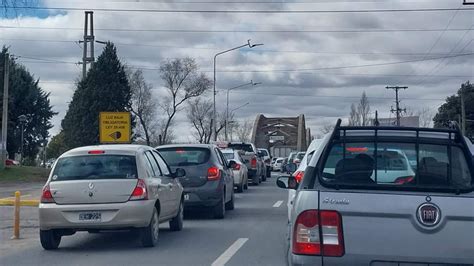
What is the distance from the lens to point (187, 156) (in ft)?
57.2

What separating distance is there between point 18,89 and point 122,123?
129ft

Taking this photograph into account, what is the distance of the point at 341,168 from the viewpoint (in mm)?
6484

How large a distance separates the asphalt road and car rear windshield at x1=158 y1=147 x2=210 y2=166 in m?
1.30

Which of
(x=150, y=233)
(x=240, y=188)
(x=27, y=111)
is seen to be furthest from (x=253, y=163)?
(x=27, y=111)

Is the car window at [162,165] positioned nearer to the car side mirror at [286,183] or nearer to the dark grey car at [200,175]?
the dark grey car at [200,175]

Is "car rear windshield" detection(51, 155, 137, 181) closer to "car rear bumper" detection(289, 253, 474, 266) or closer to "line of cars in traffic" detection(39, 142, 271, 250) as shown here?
"line of cars in traffic" detection(39, 142, 271, 250)

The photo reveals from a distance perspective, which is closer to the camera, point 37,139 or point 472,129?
point 37,139

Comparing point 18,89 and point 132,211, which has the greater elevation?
point 18,89

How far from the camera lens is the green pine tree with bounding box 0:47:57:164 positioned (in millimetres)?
64125

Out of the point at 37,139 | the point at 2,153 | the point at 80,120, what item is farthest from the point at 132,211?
the point at 37,139

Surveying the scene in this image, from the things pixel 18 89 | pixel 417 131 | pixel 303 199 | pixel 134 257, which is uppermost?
pixel 18 89

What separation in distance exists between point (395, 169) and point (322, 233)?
4.22 ft

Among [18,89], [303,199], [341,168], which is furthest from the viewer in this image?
[18,89]

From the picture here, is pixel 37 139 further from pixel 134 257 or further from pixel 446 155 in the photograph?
pixel 446 155
